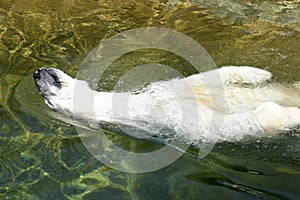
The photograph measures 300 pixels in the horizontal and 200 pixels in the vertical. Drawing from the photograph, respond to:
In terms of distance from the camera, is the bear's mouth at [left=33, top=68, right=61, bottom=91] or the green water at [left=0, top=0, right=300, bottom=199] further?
the bear's mouth at [left=33, top=68, right=61, bottom=91]

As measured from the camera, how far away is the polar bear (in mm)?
4047

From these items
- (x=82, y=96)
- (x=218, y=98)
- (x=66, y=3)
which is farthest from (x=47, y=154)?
(x=66, y=3)

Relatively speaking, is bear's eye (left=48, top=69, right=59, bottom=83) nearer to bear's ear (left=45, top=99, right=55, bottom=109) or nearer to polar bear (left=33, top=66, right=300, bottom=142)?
polar bear (left=33, top=66, right=300, bottom=142)

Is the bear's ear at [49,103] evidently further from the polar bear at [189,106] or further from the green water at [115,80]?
the green water at [115,80]

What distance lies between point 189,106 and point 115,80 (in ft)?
4.71

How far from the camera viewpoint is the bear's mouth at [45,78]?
423 centimetres

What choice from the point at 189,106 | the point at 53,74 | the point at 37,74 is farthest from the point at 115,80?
the point at 189,106

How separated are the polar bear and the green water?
0.18 meters

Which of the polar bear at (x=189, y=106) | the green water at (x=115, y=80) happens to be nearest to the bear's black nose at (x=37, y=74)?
the polar bear at (x=189, y=106)

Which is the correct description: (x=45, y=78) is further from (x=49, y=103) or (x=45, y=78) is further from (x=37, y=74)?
(x=49, y=103)

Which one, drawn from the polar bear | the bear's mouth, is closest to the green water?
the polar bear

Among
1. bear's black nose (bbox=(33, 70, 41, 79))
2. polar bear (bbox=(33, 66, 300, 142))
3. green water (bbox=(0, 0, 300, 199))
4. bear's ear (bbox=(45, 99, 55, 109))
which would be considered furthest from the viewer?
bear's ear (bbox=(45, 99, 55, 109))

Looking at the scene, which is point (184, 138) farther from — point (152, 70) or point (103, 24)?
point (103, 24)

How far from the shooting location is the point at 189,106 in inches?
167
